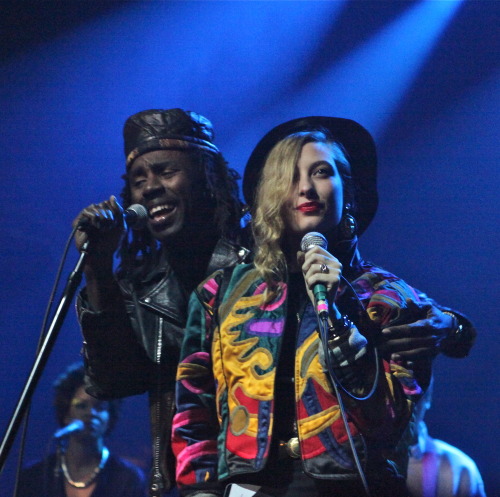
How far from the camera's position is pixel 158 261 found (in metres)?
2.75

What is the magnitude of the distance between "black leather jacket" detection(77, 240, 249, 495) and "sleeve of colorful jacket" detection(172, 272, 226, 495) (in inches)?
13.6

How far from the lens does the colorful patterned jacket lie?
1.75 meters

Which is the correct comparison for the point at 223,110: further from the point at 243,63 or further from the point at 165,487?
the point at 165,487

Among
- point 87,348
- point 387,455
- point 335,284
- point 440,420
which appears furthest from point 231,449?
point 440,420

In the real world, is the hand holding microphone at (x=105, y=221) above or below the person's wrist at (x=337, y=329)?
above

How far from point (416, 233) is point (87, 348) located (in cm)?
145

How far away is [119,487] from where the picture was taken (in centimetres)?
321

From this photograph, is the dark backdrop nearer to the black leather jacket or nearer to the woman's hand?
the black leather jacket

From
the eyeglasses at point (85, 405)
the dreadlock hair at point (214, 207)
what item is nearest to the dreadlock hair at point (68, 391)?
the eyeglasses at point (85, 405)

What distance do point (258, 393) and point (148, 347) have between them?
0.73 m

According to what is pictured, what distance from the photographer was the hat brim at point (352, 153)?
241 cm

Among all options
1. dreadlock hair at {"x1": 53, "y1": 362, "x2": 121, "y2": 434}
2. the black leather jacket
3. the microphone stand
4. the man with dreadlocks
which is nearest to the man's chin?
the man with dreadlocks

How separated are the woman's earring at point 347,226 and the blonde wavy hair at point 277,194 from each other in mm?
79

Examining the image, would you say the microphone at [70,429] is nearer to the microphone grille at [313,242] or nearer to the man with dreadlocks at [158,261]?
the man with dreadlocks at [158,261]
